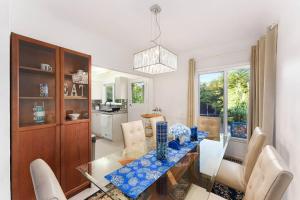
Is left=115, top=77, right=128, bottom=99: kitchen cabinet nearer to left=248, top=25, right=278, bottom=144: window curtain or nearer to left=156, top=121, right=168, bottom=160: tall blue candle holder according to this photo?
left=156, top=121, right=168, bottom=160: tall blue candle holder

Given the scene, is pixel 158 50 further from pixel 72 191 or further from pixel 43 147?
pixel 72 191

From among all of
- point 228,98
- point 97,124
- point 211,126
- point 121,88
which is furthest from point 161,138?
point 97,124

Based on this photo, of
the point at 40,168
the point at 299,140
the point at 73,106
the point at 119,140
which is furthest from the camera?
the point at 119,140

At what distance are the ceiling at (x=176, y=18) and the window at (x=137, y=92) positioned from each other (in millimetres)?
1745

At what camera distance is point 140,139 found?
2211 millimetres

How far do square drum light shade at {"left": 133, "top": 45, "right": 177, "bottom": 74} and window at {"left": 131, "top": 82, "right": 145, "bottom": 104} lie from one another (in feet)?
7.70

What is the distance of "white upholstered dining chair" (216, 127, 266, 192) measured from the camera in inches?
54.3

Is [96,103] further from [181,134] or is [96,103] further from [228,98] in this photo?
[228,98]

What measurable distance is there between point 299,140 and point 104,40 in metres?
3.07

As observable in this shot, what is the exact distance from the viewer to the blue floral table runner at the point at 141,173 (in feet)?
3.34

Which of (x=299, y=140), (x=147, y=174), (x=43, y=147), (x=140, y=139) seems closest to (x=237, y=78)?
(x=299, y=140)

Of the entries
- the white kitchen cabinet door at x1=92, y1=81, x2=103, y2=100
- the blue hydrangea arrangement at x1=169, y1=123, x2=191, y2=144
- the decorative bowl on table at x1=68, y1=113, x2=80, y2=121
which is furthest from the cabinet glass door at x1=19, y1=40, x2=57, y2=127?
the white kitchen cabinet door at x1=92, y1=81, x2=103, y2=100

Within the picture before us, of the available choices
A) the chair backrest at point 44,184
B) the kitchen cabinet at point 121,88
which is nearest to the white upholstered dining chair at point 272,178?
the chair backrest at point 44,184

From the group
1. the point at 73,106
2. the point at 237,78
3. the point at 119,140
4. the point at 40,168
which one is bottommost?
the point at 119,140
